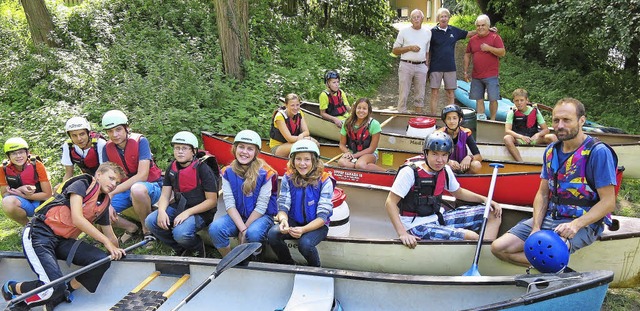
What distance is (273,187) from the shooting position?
4.51 meters

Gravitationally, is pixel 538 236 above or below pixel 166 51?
below

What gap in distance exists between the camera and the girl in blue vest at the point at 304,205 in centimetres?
413

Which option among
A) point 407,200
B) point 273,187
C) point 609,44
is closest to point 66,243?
point 273,187

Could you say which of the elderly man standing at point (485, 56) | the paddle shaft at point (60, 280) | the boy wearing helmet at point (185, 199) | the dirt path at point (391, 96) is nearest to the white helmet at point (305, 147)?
the boy wearing helmet at point (185, 199)

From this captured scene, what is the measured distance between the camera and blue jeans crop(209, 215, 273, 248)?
4.29 meters

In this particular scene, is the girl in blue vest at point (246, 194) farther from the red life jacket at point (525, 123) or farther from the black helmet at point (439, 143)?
the red life jacket at point (525, 123)

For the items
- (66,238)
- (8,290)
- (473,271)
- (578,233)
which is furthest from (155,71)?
(578,233)

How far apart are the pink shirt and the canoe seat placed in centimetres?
531

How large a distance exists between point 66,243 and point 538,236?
140 inches

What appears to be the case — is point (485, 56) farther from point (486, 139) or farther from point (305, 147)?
point (305, 147)

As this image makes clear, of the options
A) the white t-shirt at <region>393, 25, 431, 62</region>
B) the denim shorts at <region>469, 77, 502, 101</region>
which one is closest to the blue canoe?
the denim shorts at <region>469, 77, 502, 101</region>

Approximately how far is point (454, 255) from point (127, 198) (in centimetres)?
316

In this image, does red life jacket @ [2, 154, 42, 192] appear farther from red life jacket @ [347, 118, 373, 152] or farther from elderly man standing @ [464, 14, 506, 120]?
elderly man standing @ [464, 14, 506, 120]

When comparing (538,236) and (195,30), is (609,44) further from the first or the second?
(195,30)
